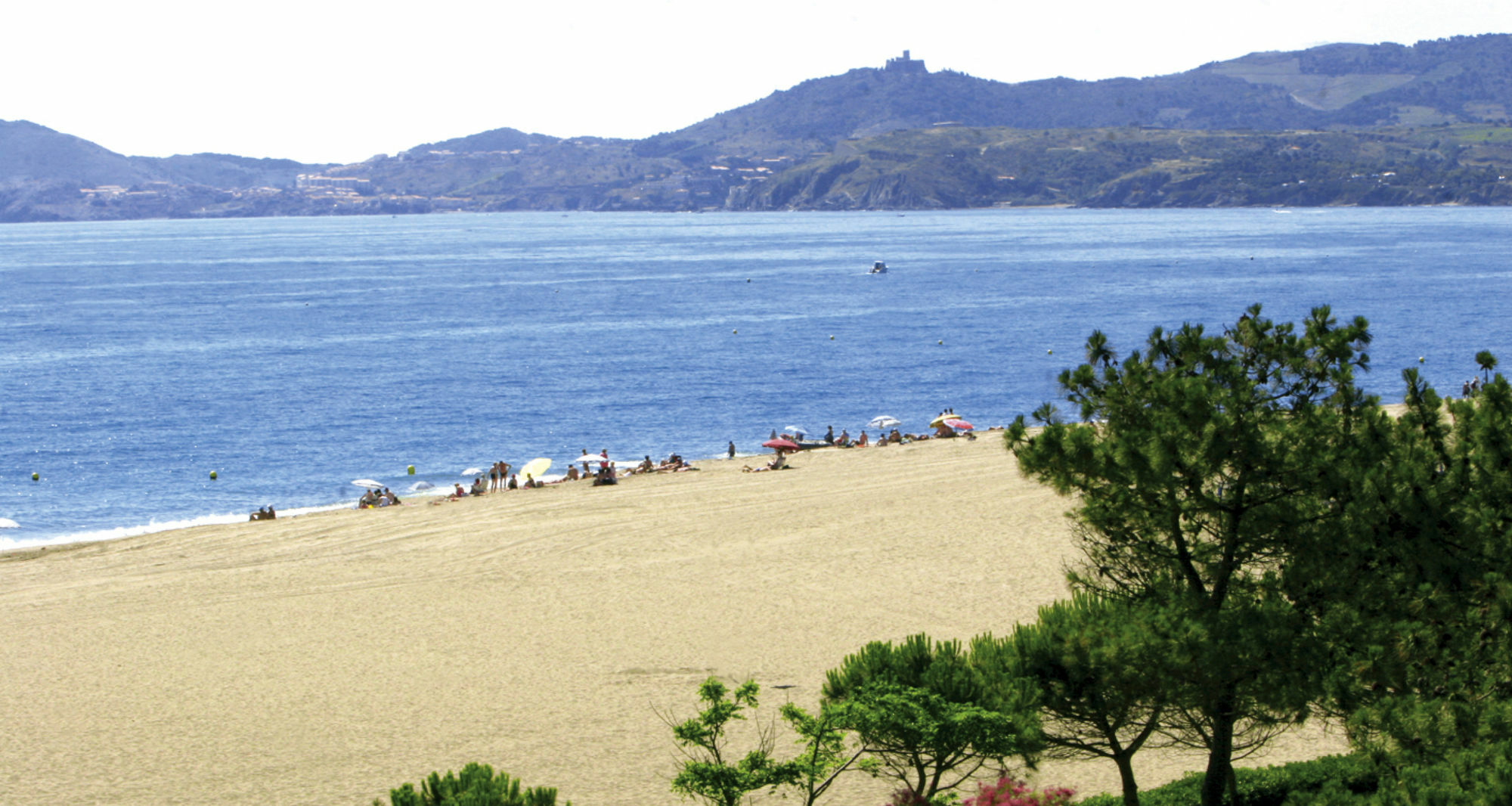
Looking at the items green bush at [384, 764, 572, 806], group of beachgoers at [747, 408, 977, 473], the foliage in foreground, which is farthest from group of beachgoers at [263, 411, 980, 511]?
green bush at [384, 764, 572, 806]

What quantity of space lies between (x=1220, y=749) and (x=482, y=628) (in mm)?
14043

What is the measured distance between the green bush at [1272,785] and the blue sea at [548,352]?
1923 centimetres

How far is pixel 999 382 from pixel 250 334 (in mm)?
55558

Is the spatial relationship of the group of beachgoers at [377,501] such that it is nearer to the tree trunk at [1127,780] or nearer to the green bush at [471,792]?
the green bush at [471,792]

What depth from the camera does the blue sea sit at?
1933 inches

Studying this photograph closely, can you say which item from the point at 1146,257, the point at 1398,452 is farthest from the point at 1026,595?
the point at 1146,257

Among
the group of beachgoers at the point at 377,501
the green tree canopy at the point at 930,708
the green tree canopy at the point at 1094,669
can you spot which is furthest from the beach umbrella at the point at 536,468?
the green tree canopy at the point at 1094,669

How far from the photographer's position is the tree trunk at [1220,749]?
1079 centimetres

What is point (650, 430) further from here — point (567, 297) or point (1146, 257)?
point (1146, 257)

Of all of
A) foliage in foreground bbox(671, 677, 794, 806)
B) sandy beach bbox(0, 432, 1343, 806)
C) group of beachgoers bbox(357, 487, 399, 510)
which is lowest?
group of beachgoers bbox(357, 487, 399, 510)

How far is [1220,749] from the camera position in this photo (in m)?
11.4

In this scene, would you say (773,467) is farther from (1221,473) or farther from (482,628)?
(1221,473)

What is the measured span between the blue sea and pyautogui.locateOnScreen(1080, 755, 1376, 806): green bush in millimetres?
19234

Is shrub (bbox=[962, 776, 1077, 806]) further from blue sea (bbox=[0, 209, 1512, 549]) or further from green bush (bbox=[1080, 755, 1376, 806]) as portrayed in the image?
blue sea (bbox=[0, 209, 1512, 549])
